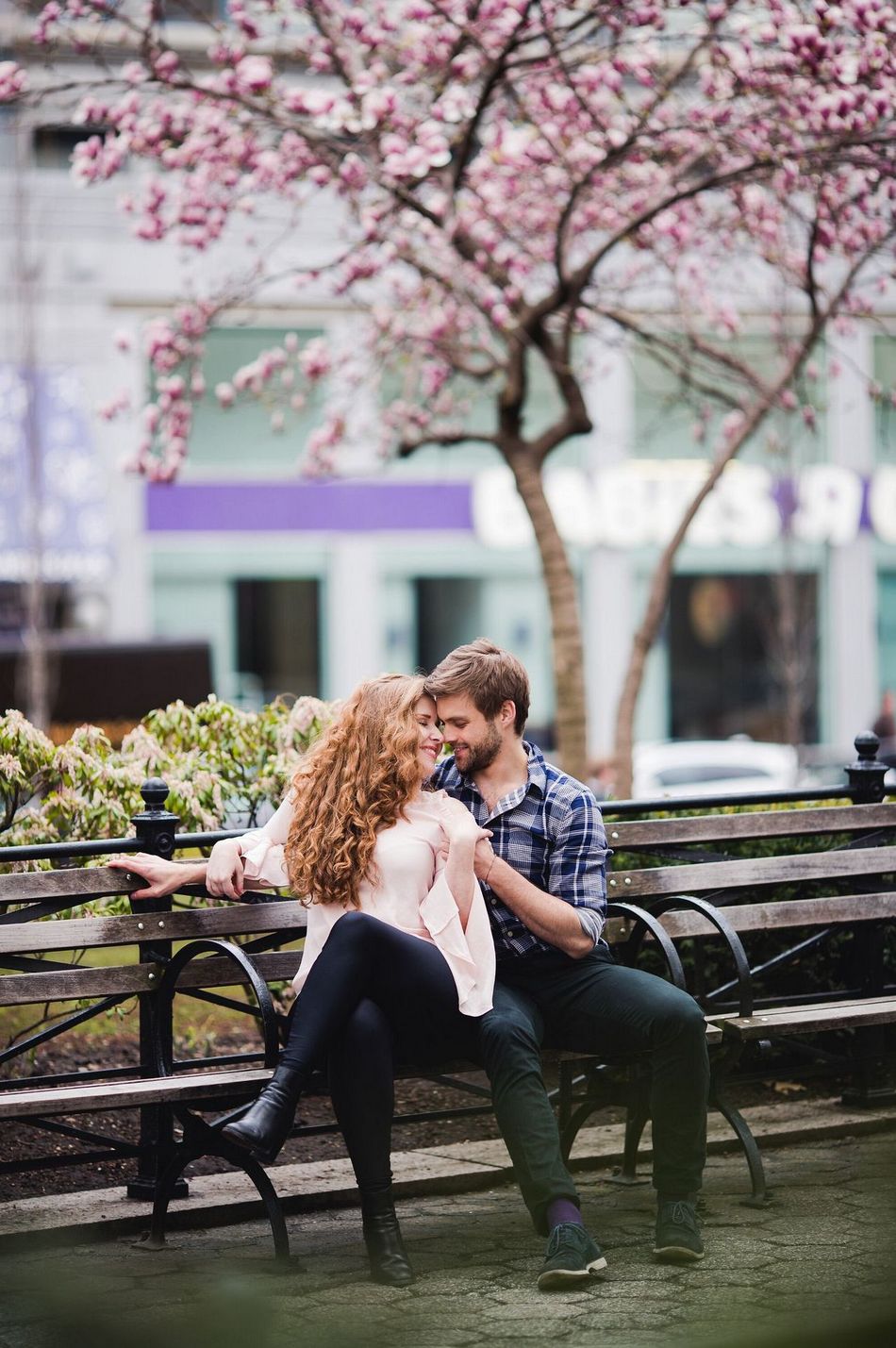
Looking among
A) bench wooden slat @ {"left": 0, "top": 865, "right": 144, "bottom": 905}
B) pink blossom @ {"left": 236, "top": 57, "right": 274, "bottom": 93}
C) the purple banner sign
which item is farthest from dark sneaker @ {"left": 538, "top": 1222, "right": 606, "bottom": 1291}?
the purple banner sign

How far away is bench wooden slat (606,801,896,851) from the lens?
18.9ft

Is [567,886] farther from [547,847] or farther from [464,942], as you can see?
[464,942]

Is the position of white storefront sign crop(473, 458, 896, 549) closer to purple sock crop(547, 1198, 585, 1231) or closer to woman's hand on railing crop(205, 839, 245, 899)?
woman's hand on railing crop(205, 839, 245, 899)

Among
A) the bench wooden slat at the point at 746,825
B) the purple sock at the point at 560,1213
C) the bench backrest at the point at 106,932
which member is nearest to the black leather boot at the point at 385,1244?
the purple sock at the point at 560,1213

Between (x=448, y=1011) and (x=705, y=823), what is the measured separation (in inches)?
59.0

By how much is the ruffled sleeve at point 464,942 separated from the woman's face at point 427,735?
283mm

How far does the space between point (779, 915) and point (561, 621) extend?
4096 millimetres

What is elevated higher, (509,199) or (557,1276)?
(509,199)

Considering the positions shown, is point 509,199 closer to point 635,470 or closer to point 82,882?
point 82,882

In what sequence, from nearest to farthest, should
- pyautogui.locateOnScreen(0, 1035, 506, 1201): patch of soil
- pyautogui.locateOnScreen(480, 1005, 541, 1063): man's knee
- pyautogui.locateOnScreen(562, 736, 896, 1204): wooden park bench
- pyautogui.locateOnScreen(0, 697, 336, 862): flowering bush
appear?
pyautogui.locateOnScreen(480, 1005, 541, 1063): man's knee
pyautogui.locateOnScreen(562, 736, 896, 1204): wooden park bench
pyautogui.locateOnScreen(0, 1035, 506, 1201): patch of soil
pyautogui.locateOnScreen(0, 697, 336, 862): flowering bush

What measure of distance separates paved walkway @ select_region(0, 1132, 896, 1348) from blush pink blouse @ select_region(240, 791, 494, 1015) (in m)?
0.70

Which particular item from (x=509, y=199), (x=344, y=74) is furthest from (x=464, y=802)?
(x=509, y=199)

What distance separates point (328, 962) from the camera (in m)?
4.60

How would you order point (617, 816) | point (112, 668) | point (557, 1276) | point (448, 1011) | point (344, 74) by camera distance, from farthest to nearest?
1. point (112, 668)
2. point (344, 74)
3. point (617, 816)
4. point (448, 1011)
5. point (557, 1276)
